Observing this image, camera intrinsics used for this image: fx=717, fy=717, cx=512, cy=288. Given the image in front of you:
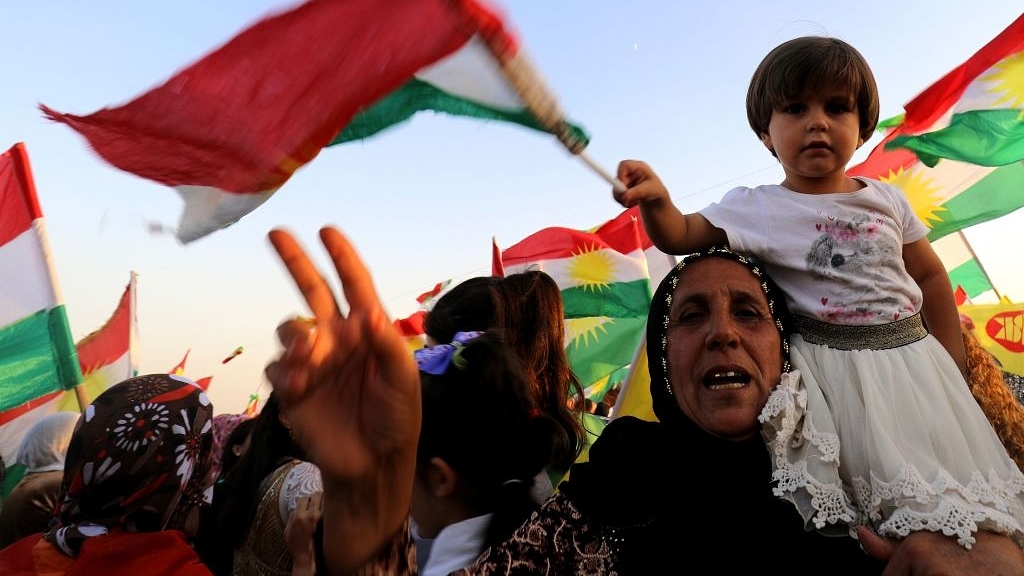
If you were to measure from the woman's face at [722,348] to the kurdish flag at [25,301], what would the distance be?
550 centimetres

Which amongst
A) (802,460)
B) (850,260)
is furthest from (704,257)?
(802,460)

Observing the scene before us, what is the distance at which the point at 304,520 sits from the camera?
1.36 meters

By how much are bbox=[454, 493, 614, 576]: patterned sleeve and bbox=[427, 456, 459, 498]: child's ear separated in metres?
0.19

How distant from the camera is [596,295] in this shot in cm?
677

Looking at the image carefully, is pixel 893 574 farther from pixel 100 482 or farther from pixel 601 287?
pixel 601 287

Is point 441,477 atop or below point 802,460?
atop

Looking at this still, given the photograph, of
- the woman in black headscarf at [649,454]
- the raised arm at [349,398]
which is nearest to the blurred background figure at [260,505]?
the woman in black headscarf at [649,454]

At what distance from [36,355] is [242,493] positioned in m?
4.71

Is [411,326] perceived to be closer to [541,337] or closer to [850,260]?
[541,337]

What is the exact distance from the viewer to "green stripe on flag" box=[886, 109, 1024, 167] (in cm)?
459

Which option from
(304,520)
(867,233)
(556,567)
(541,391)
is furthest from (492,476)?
(867,233)

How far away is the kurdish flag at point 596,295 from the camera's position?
673cm

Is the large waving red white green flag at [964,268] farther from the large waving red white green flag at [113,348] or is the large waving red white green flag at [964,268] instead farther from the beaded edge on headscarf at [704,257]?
the large waving red white green flag at [113,348]

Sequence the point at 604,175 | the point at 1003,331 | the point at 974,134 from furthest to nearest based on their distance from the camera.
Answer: the point at 1003,331, the point at 974,134, the point at 604,175
